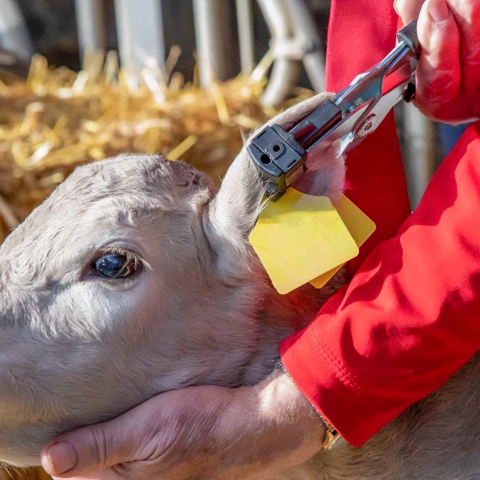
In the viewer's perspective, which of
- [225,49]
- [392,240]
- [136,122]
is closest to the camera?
[392,240]

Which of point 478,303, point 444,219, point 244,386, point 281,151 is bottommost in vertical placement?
point 244,386

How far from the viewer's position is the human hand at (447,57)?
4.09ft

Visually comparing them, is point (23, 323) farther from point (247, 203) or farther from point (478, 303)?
point (478, 303)

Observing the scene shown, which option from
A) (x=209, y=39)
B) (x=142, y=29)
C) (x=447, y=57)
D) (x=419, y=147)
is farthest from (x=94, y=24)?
(x=447, y=57)

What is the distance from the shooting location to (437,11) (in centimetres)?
124

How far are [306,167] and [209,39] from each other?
2.88 m

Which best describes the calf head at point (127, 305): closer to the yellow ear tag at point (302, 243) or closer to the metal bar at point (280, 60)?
the yellow ear tag at point (302, 243)

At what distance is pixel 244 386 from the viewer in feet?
4.46

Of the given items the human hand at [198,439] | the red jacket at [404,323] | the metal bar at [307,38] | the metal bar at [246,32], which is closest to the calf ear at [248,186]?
the red jacket at [404,323]

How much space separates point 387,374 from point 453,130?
105 centimetres

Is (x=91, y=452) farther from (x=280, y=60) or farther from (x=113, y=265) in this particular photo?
(x=280, y=60)

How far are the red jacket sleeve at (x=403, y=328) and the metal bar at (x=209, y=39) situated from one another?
2.66 m

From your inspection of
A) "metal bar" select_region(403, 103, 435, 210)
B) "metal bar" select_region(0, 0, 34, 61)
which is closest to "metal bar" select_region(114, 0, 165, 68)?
"metal bar" select_region(0, 0, 34, 61)

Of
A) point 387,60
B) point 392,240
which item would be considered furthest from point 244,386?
point 387,60
